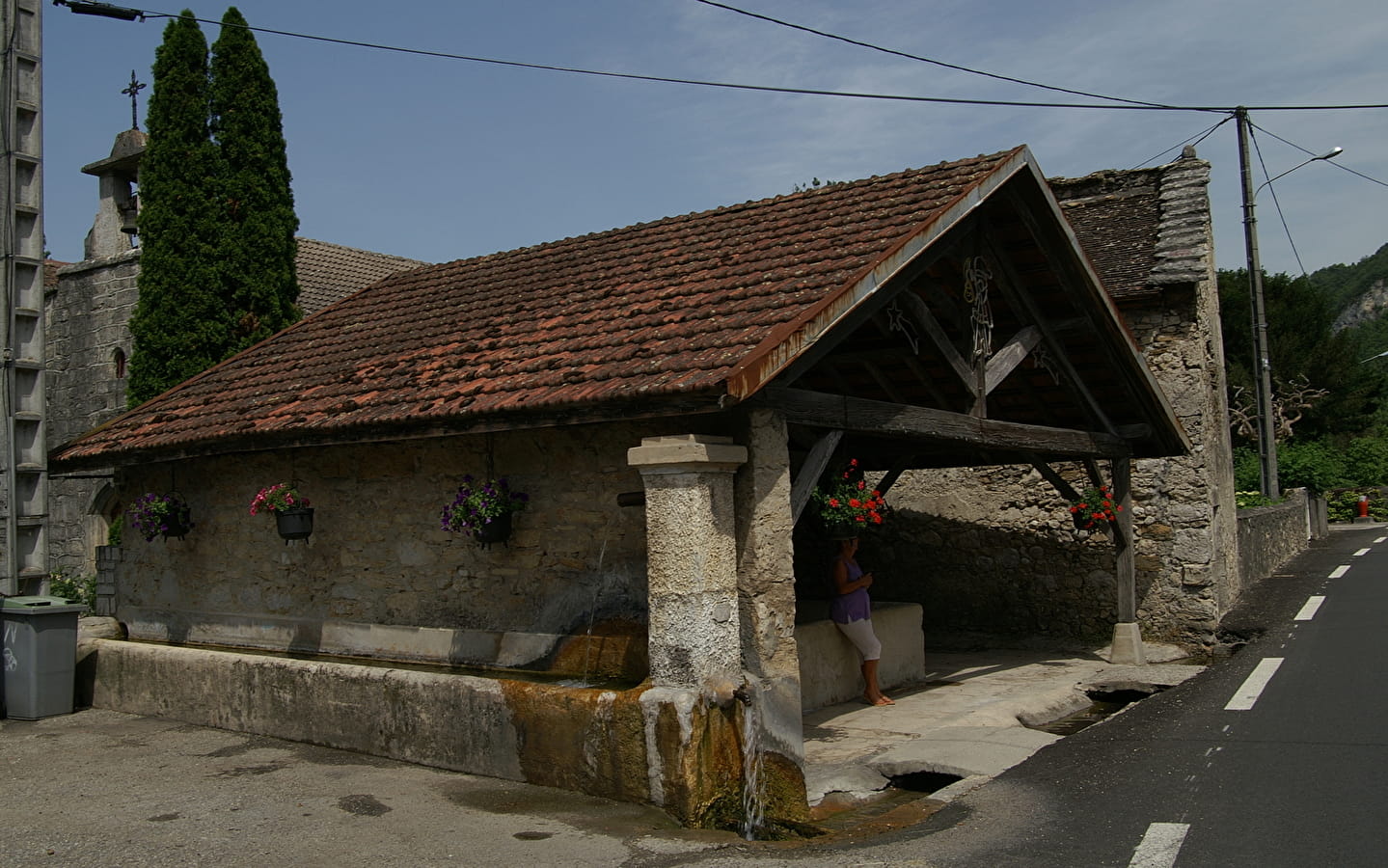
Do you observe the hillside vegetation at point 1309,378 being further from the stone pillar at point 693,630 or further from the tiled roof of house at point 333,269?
the stone pillar at point 693,630

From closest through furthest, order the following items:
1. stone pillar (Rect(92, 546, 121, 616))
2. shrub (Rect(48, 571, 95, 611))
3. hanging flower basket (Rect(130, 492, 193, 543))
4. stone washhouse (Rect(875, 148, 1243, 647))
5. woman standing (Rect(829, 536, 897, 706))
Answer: woman standing (Rect(829, 536, 897, 706)) < hanging flower basket (Rect(130, 492, 193, 543)) < stone pillar (Rect(92, 546, 121, 616)) < stone washhouse (Rect(875, 148, 1243, 647)) < shrub (Rect(48, 571, 95, 611))

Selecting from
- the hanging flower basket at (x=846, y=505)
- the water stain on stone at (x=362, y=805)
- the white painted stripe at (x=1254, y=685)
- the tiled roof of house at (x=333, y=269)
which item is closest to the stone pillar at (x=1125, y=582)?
the white painted stripe at (x=1254, y=685)

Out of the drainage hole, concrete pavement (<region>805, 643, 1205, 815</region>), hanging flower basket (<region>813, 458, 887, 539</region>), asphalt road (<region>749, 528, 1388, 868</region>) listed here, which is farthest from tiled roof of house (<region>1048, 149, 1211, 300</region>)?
the drainage hole

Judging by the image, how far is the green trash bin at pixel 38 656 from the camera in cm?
827

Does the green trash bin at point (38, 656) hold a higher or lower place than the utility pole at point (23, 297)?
lower

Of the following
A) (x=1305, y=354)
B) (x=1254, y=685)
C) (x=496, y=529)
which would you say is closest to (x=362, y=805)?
(x=496, y=529)

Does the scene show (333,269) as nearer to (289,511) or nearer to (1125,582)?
(289,511)

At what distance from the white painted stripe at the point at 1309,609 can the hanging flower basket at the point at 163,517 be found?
11.6m

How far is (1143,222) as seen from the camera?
1367 centimetres

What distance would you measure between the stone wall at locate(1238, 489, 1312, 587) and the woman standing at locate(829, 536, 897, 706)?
28.9 ft

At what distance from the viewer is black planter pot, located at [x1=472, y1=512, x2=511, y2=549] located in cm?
678

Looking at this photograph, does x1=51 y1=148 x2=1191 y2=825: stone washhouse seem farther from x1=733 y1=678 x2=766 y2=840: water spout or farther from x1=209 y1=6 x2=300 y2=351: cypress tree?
x1=209 y1=6 x2=300 y2=351: cypress tree

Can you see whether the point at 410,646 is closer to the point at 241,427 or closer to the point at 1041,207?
the point at 241,427

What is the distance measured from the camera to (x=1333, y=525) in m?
33.0
